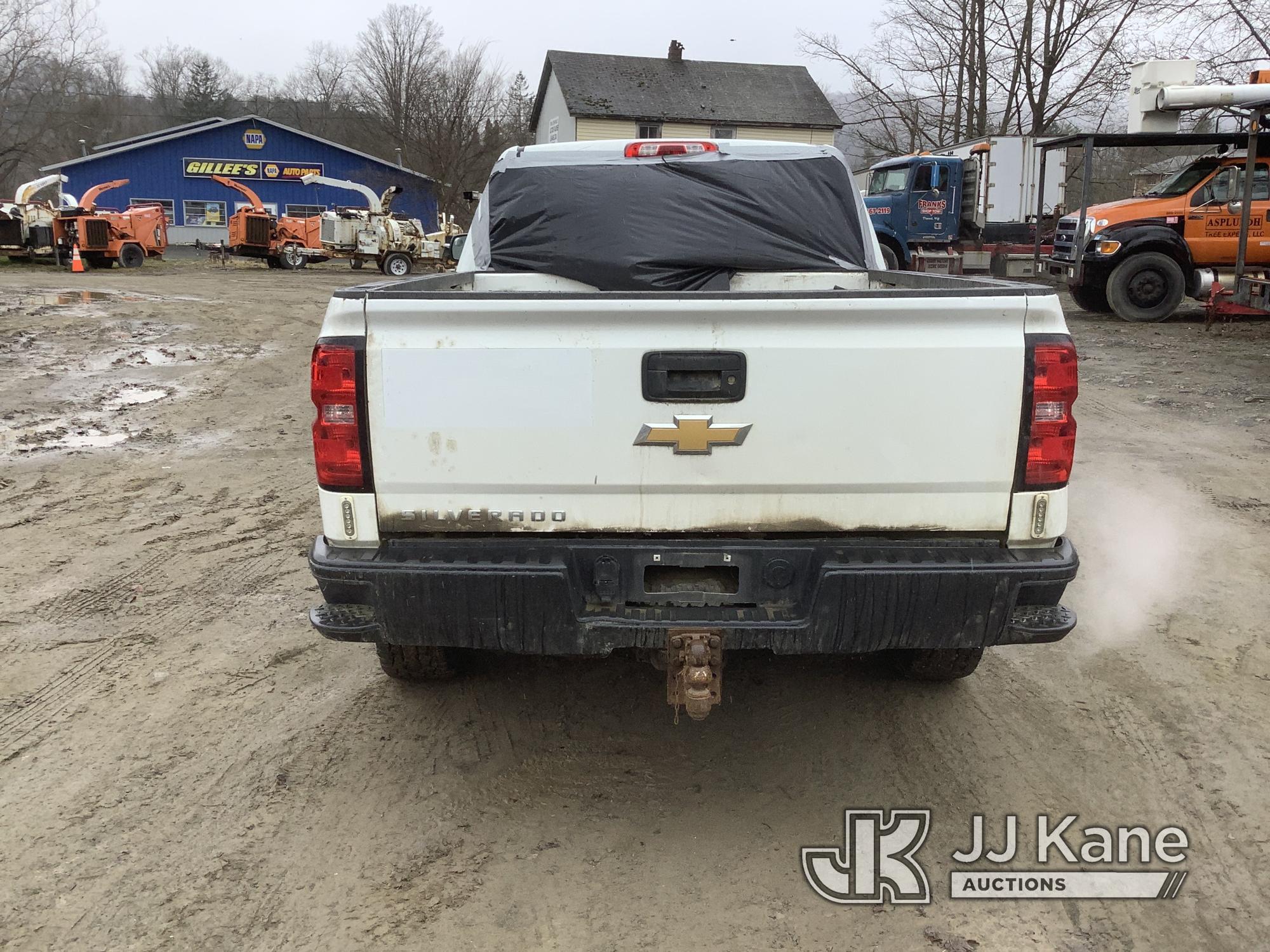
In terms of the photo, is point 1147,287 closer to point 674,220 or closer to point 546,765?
point 674,220

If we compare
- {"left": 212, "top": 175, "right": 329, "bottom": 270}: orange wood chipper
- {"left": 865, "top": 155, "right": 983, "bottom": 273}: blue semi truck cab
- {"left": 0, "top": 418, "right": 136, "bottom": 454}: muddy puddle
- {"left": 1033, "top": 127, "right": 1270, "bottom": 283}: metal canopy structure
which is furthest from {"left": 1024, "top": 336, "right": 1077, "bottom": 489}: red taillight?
{"left": 212, "top": 175, "right": 329, "bottom": 270}: orange wood chipper

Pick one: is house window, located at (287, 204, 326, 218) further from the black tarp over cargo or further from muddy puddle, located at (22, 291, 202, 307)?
the black tarp over cargo

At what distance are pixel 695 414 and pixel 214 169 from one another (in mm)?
47391

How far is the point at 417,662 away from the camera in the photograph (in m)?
3.91

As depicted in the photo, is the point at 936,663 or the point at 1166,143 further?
the point at 1166,143

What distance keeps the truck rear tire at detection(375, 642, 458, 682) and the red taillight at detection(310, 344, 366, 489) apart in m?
1.00

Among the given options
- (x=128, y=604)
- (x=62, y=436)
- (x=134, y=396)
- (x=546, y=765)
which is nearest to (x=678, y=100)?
(x=134, y=396)

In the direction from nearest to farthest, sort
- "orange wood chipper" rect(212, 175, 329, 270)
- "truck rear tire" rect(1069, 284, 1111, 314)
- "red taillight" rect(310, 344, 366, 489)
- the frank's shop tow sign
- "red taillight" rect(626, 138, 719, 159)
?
1. "red taillight" rect(310, 344, 366, 489)
2. "red taillight" rect(626, 138, 719, 159)
3. "truck rear tire" rect(1069, 284, 1111, 314)
4. "orange wood chipper" rect(212, 175, 329, 270)
5. the frank's shop tow sign

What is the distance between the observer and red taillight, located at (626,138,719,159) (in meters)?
5.23

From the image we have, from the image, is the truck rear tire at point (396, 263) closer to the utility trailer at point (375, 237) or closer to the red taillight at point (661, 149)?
the utility trailer at point (375, 237)

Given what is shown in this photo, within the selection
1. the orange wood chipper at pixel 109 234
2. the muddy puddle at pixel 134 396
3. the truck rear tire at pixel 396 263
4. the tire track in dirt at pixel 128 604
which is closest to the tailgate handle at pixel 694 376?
the tire track in dirt at pixel 128 604

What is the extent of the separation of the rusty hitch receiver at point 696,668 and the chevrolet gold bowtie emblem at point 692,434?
53 centimetres

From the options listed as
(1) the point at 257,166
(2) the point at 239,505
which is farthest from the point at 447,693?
(1) the point at 257,166

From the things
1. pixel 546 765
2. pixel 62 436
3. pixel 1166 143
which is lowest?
pixel 546 765
